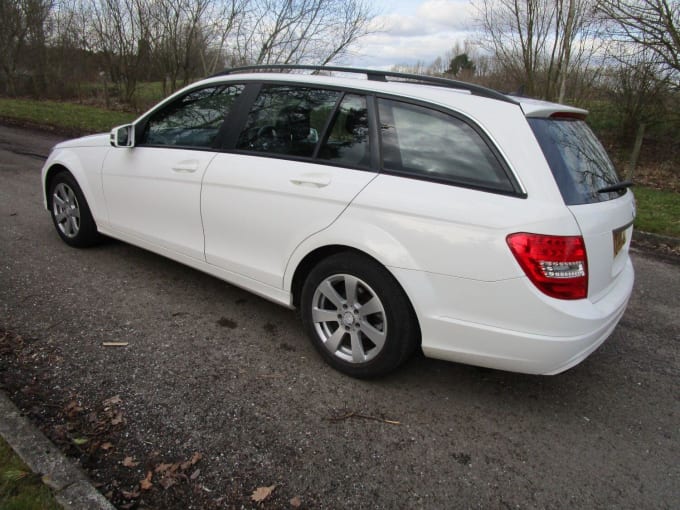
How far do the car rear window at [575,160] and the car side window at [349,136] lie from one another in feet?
3.02

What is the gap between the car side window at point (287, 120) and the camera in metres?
3.09

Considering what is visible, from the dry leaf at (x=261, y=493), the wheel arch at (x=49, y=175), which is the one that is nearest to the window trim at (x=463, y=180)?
the dry leaf at (x=261, y=493)

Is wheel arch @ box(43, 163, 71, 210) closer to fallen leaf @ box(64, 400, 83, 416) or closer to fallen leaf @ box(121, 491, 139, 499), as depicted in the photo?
fallen leaf @ box(64, 400, 83, 416)

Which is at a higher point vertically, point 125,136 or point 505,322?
point 125,136

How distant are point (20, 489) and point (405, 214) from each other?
2.10m

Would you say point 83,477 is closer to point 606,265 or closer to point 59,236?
point 606,265

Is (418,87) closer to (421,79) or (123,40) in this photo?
(421,79)

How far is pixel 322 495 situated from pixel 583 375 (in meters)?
1.98

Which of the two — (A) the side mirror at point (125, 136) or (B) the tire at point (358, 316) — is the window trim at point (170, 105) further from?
(B) the tire at point (358, 316)

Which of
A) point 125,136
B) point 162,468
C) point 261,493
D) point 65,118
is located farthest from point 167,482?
point 65,118

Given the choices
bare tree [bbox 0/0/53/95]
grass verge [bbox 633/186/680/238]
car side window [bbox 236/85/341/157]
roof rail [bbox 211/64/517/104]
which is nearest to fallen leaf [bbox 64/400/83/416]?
car side window [bbox 236/85/341/157]

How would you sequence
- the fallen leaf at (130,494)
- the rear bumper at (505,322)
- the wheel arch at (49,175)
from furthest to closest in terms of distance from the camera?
the wheel arch at (49,175), the rear bumper at (505,322), the fallen leaf at (130,494)

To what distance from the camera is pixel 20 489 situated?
2002mm

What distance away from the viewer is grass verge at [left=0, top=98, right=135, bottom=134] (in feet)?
43.7
